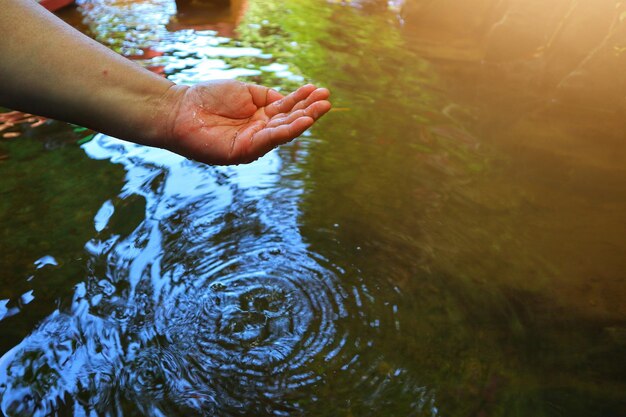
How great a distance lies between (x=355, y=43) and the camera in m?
6.76

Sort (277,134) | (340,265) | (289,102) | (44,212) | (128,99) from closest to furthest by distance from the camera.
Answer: (277,134) < (128,99) < (289,102) < (340,265) < (44,212)

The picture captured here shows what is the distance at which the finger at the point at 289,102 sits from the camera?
7.86ft

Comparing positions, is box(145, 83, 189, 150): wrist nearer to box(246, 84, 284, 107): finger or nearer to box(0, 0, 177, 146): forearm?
box(0, 0, 177, 146): forearm

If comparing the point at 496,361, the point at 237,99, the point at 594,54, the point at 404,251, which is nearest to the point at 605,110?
the point at 594,54

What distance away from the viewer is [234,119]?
2471 mm

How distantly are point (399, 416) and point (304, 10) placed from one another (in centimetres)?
743

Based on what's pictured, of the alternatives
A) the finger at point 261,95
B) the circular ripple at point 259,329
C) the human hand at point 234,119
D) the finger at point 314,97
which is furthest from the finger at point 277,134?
the circular ripple at point 259,329

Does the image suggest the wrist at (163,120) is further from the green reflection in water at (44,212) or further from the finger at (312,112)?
the green reflection in water at (44,212)

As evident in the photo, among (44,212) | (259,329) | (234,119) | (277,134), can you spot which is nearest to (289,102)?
(234,119)

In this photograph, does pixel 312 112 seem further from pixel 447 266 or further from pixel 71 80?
pixel 447 266

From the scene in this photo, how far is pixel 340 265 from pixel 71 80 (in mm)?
1577

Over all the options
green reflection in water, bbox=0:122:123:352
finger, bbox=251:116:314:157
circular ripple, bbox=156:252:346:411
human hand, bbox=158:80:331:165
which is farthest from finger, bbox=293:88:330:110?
green reflection in water, bbox=0:122:123:352

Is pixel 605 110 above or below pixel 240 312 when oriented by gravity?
above

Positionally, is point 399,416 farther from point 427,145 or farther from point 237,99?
point 427,145
